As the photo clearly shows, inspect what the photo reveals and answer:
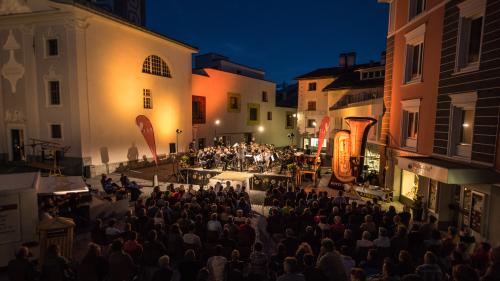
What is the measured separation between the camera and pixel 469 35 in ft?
39.4

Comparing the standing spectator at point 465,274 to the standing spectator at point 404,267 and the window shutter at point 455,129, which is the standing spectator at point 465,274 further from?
the window shutter at point 455,129

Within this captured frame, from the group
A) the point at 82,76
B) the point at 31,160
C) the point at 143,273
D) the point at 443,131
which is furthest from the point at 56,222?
the point at 31,160

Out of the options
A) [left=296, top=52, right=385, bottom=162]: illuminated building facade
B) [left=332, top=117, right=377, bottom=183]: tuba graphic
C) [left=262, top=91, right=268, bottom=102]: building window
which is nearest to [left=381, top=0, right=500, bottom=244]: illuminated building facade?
[left=332, top=117, right=377, bottom=183]: tuba graphic

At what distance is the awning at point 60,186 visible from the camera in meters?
10.4

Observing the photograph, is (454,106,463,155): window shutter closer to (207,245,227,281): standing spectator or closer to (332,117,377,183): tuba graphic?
(332,117,377,183): tuba graphic

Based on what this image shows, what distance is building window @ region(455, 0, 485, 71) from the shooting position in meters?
11.4

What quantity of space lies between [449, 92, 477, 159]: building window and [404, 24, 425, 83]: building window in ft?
10.6

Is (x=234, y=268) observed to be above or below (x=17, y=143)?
below

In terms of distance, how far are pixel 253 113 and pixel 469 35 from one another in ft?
106

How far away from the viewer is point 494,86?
10172mm

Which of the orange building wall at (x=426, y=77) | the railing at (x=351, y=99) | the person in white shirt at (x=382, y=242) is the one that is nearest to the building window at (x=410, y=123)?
the orange building wall at (x=426, y=77)

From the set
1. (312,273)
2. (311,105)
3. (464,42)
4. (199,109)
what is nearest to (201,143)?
(199,109)

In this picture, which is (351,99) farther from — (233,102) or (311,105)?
(233,102)

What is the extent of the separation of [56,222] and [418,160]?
45.0 ft
